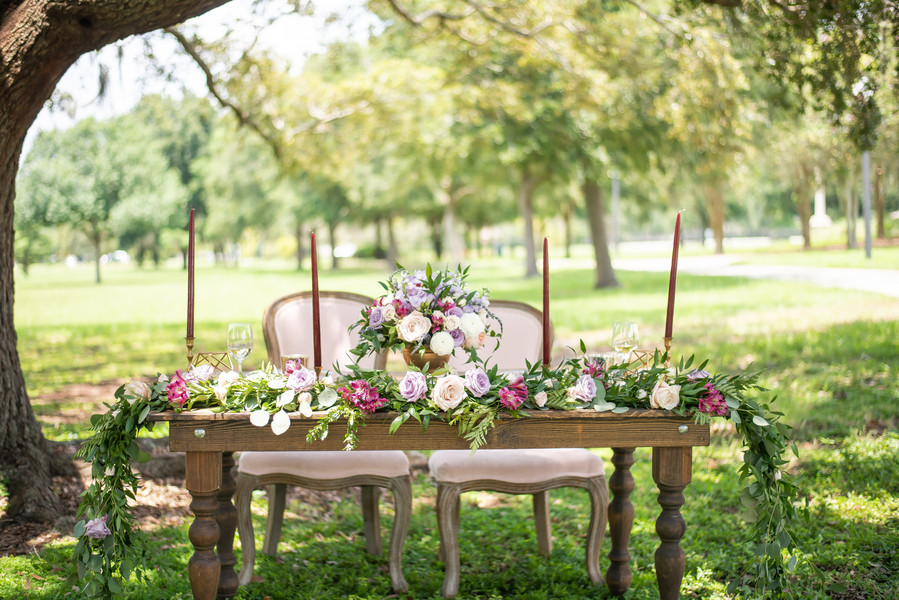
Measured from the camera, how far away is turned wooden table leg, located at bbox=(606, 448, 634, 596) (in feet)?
12.1

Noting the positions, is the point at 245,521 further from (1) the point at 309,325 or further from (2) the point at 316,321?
(2) the point at 316,321

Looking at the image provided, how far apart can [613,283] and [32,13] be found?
18294mm

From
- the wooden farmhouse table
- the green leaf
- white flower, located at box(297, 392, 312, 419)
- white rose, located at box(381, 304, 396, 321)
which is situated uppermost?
white rose, located at box(381, 304, 396, 321)

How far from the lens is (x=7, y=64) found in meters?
3.83

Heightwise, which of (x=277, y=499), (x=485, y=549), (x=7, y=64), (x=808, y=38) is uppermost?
(x=808, y=38)

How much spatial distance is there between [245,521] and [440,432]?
142 cm

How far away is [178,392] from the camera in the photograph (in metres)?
2.94

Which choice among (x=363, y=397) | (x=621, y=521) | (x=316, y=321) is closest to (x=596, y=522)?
(x=621, y=521)

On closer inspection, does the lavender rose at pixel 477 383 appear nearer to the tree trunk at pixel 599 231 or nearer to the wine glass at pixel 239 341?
the wine glass at pixel 239 341

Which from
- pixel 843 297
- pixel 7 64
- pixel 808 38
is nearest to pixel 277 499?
pixel 7 64

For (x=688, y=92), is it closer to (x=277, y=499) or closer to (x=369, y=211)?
(x=277, y=499)

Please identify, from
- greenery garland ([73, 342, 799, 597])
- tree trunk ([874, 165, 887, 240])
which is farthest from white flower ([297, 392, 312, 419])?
tree trunk ([874, 165, 887, 240])

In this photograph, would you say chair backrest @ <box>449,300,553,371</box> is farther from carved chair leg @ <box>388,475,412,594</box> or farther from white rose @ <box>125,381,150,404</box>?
white rose @ <box>125,381,150,404</box>

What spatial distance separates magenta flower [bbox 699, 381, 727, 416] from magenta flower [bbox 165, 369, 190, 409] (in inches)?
72.6
